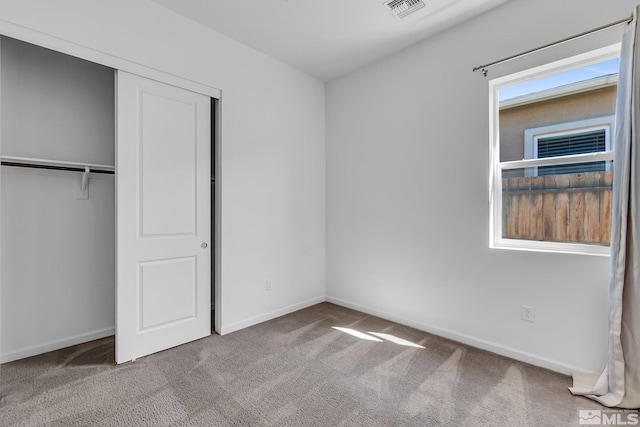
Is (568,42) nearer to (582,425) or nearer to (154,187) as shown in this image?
(582,425)

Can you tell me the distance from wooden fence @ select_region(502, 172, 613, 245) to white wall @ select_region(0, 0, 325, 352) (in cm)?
212

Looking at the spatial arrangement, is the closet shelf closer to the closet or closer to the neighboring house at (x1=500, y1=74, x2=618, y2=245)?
the closet

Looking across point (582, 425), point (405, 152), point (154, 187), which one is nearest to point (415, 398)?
point (582, 425)

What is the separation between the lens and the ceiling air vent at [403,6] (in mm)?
2406

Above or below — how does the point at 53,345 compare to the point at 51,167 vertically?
below

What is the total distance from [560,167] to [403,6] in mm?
1779

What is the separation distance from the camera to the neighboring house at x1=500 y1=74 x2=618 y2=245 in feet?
7.09

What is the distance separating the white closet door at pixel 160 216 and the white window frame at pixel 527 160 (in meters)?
2.54

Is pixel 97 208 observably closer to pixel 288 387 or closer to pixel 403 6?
pixel 288 387

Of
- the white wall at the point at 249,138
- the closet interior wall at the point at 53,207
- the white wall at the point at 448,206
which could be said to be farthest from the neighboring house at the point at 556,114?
the closet interior wall at the point at 53,207

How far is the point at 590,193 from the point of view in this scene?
220 cm

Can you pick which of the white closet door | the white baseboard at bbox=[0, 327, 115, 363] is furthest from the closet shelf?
the white baseboard at bbox=[0, 327, 115, 363]

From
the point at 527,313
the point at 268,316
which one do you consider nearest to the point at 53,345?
the point at 268,316

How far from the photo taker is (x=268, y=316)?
10.8 ft
